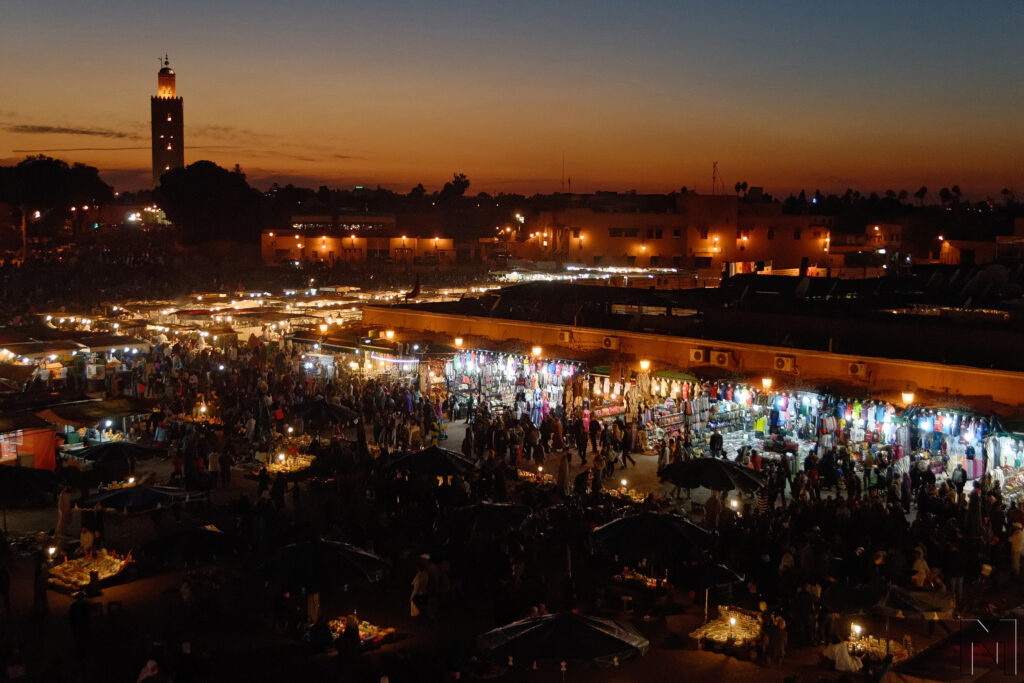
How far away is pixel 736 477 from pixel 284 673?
7.34m

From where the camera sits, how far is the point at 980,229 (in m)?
48.6

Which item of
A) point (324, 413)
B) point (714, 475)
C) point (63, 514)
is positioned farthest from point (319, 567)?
point (324, 413)

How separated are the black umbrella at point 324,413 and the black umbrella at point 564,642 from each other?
1112cm

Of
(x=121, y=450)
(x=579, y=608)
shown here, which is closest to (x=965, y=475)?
(x=579, y=608)

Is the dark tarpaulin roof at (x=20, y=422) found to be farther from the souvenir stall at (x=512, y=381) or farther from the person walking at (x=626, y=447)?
the person walking at (x=626, y=447)

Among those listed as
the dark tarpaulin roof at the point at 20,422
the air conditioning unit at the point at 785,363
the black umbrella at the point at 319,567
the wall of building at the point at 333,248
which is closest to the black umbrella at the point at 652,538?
the black umbrella at the point at 319,567

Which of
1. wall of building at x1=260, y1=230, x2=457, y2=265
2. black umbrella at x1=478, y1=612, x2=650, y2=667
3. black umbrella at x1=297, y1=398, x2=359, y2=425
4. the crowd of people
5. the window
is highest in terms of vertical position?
the window

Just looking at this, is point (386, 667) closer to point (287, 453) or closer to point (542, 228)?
point (287, 453)

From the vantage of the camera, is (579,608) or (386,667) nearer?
(386,667)

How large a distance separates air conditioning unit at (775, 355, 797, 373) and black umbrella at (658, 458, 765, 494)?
191 inches

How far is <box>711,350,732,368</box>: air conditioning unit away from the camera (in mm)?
19781

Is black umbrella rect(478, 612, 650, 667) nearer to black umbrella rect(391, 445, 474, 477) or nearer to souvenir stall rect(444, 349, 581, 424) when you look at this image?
black umbrella rect(391, 445, 474, 477)

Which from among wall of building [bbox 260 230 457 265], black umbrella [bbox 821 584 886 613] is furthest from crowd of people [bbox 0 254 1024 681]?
wall of building [bbox 260 230 457 265]

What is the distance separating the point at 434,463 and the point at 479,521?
10.2ft
